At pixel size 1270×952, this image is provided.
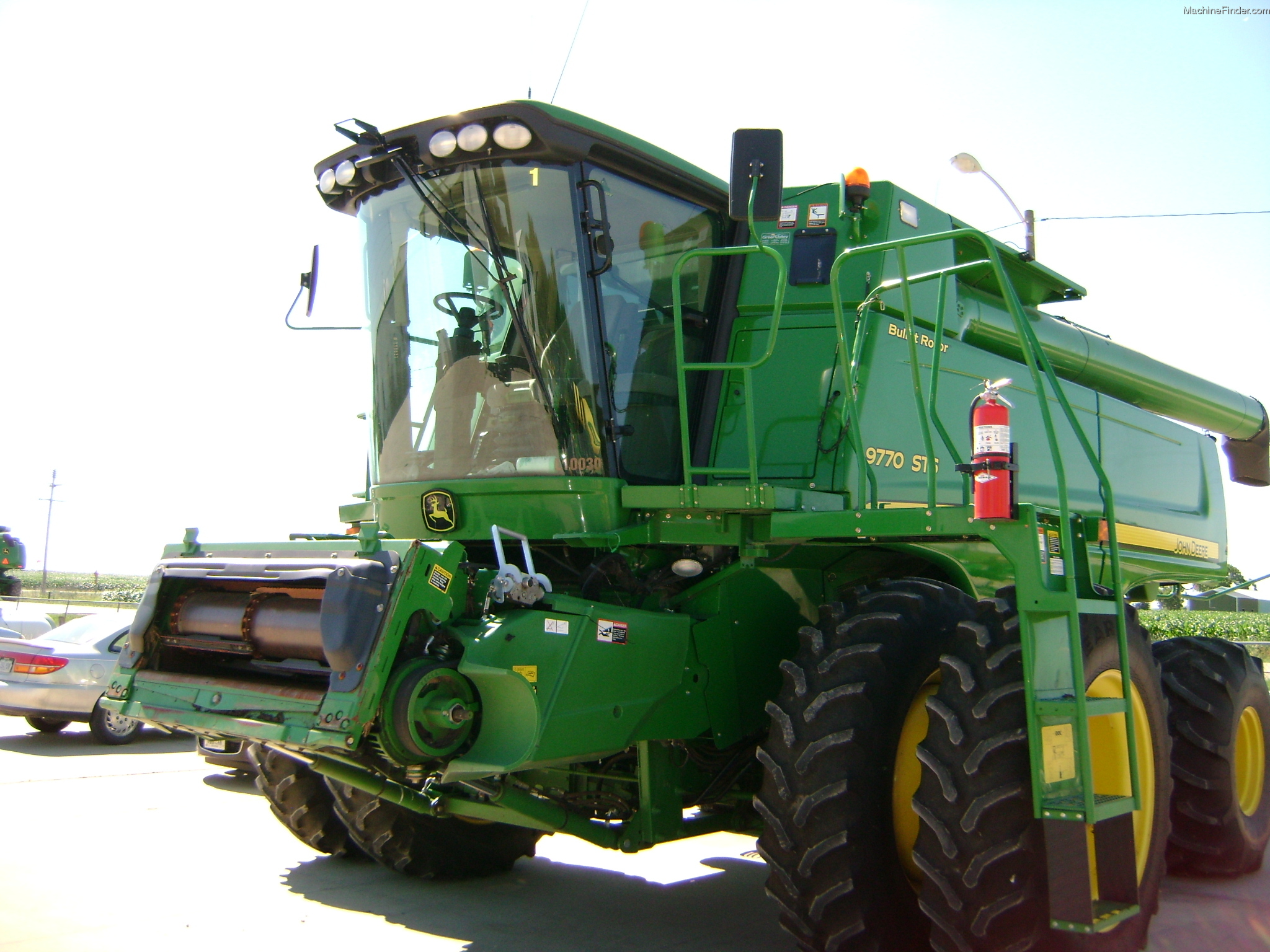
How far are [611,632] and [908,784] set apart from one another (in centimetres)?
129

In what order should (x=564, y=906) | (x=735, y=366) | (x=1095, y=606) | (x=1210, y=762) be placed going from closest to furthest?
(x=1095, y=606) < (x=735, y=366) < (x=564, y=906) < (x=1210, y=762)

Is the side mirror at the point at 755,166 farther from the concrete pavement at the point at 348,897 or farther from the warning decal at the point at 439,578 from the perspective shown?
the concrete pavement at the point at 348,897

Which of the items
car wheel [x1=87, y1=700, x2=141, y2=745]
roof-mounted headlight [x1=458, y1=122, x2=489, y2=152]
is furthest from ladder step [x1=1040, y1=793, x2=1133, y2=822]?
car wheel [x1=87, y1=700, x2=141, y2=745]

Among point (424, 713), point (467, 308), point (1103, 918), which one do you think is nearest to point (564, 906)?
point (424, 713)

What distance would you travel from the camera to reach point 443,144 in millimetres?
4523

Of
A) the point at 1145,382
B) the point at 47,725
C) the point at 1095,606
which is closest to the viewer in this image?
the point at 1095,606

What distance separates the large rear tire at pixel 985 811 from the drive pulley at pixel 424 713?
1.65 meters

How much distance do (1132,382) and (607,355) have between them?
4.65 metres

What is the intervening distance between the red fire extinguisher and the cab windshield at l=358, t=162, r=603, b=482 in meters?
1.61

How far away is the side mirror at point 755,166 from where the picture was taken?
13.2ft

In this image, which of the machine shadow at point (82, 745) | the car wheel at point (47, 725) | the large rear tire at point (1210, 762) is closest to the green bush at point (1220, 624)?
the large rear tire at point (1210, 762)

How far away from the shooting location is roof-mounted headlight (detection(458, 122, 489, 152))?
445cm

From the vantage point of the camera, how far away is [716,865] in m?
6.02

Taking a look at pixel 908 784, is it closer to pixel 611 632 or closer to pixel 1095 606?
pixel 1095 606
